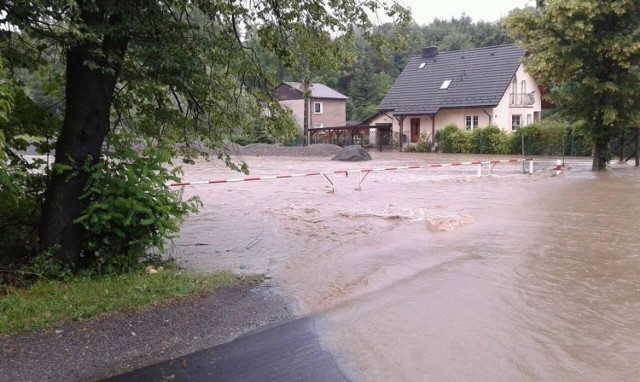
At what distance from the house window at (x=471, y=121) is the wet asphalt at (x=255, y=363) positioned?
140 ft

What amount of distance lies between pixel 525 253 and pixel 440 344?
15.1 ft

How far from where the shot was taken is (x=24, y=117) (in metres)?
7.58

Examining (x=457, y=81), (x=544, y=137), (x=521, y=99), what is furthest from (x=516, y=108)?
(x=544, y=137)

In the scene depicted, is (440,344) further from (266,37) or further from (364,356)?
(266,37)

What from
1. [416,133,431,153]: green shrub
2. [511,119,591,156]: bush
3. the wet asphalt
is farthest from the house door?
the wet asphalt

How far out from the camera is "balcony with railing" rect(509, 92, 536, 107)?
1843 inches

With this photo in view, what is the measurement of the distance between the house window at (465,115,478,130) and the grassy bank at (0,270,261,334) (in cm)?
4115

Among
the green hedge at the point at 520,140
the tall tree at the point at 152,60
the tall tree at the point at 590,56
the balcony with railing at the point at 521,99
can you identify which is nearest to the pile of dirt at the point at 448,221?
the tall tree at the point at 152,60

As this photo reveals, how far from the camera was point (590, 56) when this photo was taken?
2275 cm

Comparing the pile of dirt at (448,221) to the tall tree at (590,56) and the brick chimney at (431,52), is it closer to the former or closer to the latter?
the tall tree at (590,56)

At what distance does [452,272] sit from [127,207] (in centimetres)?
466

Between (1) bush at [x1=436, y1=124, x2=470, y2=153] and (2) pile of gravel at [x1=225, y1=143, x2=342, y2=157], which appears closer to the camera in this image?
(1) bush at [x1=436, y1=124, x2=470, y2=153]

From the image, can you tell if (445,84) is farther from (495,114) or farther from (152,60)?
(152,60)

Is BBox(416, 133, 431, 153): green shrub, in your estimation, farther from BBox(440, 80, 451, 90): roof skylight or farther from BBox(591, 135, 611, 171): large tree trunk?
BBox(591, 135, 611, 171): large tree trunk
